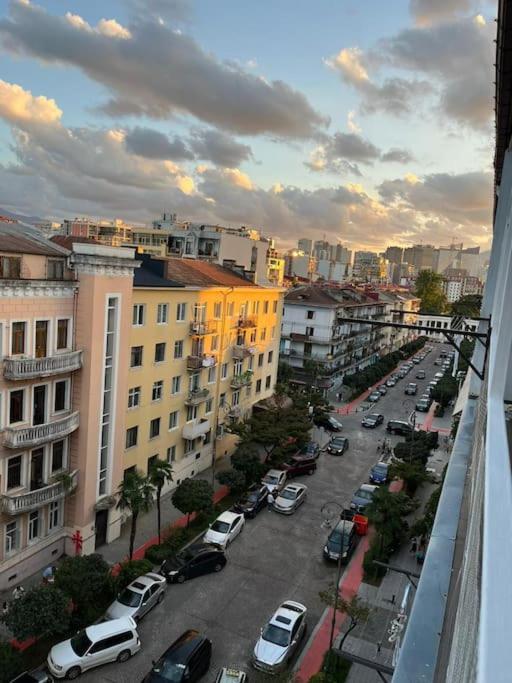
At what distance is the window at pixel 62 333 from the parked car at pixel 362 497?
17.6 metres

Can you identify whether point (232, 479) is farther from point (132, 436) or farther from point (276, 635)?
point (276, 635)

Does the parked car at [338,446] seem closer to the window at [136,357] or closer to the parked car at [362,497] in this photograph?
the parked car at [362,497]

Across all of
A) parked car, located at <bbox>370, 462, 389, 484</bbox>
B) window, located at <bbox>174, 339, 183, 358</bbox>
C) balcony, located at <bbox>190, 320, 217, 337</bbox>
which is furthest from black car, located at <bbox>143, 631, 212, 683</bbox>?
parked car, located at <bbox>370, 462, 389, 484</bbox>

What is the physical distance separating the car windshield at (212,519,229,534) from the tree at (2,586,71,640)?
967cm

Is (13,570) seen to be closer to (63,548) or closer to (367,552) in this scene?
(63,548)

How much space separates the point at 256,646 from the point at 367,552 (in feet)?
27.6

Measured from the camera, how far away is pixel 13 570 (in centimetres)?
2009

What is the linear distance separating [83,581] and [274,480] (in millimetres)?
15884

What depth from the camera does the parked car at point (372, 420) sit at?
4734 centimetres

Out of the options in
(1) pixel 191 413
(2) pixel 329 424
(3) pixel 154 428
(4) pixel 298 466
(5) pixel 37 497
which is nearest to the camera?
(5) pixel 37 497

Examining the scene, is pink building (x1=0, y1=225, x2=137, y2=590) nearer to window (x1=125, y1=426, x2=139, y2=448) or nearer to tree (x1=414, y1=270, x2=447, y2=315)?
window (x1=125, y1=426, x2=139, y2=448)

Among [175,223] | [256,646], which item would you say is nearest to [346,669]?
[256,646]

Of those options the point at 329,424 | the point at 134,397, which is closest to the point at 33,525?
the point at 134,397

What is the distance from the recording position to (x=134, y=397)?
26.8 meters
